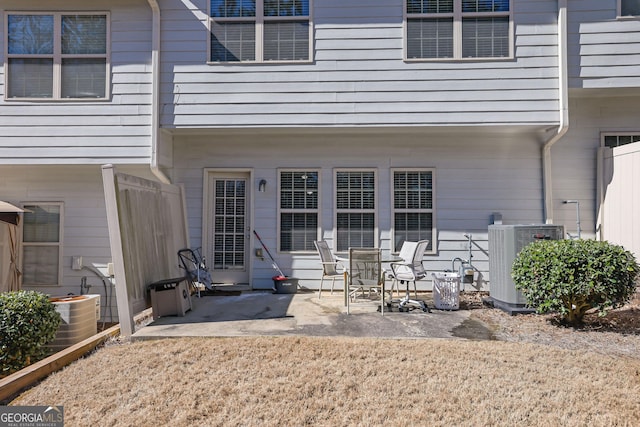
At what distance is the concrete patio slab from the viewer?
14.3 ft

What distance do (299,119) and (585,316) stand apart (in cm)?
469

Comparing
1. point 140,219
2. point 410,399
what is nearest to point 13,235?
point 140,219

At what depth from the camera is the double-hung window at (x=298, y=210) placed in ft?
23.3

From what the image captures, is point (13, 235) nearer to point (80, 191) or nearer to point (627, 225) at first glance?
point (80, 191)

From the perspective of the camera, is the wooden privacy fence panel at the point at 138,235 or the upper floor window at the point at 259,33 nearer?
the wooden privacy fence panel at the point at 138,235

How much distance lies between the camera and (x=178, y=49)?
21.4 feet

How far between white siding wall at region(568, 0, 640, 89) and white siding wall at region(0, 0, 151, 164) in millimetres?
6586

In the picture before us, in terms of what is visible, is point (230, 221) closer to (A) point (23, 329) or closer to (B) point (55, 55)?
(A) point (23, 329)

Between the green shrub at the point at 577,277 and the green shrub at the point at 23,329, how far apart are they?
5095 mm

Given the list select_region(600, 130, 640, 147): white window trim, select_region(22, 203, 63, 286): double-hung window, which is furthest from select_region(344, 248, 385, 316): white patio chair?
select_region(22, 203, 63, 286): double-hung window

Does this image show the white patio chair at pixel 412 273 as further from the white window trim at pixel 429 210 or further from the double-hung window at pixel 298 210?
the double-hung window at pixel 298 210

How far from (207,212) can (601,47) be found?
22.1 feet

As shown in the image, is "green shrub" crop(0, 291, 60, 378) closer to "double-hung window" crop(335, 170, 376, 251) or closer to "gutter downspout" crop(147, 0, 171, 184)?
"gutter downspout" crop(147, 0, 171, 184)

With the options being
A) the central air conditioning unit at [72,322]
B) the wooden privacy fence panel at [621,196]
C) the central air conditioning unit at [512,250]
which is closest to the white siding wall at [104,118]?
the central air conditioning unit at [72,322]
